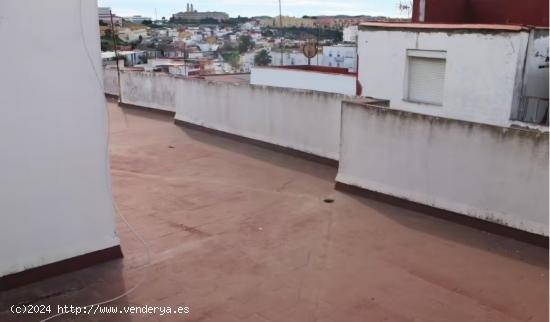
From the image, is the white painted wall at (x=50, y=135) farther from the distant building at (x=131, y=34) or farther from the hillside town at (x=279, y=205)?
the distant building at (x=131, y=34)

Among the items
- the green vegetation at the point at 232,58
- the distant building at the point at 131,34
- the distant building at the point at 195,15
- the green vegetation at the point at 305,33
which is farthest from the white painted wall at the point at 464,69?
the distant building at the point at 195,15

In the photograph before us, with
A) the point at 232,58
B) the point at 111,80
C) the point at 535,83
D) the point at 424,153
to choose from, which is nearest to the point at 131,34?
the point at 232,58

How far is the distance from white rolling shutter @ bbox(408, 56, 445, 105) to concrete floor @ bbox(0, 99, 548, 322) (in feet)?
17.4

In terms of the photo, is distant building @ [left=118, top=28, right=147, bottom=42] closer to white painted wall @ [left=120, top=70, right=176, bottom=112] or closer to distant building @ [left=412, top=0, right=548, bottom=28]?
white painted wall @ [left=120, top=70, right=176, bottom=112]

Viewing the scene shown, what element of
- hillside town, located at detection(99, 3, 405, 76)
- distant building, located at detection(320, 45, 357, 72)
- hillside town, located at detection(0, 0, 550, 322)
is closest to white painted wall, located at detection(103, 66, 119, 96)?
hillside town, located at detection(99, 3, 405, 76)

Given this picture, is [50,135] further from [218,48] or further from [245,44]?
[218,48]

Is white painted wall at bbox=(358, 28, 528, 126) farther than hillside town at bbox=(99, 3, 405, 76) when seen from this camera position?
No

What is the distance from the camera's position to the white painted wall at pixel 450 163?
276 inches

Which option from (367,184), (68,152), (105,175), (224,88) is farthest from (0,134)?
(224,88)

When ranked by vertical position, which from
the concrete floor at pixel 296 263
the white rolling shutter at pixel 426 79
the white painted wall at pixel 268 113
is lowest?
the concrete floor at pixel 296 263

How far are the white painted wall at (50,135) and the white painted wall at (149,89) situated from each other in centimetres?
1084

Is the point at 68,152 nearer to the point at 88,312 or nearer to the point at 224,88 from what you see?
the point at 88,312

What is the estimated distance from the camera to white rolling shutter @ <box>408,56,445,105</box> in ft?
44.2

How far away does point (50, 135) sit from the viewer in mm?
5754
